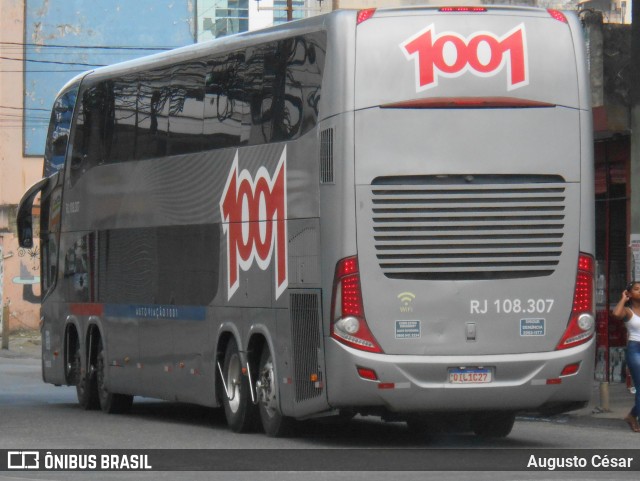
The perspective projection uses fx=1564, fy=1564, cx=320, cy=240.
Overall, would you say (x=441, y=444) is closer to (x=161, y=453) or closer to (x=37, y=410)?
(x=161, y=453)

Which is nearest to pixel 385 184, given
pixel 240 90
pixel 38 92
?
pixel 240 90

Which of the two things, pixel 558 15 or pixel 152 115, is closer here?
pixel 558 15

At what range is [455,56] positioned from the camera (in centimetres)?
1454

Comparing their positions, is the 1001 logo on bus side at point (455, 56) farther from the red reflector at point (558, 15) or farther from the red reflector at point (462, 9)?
the red reflector at point (558, 15)

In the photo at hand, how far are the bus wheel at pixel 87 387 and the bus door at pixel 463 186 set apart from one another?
875 cm

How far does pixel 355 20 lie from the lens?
1457 centimetres

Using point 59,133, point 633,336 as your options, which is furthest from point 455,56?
point 59,133

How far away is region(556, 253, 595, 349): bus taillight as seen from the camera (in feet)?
48.4

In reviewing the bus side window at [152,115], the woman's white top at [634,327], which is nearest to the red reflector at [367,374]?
the woman's white top at [634,327]

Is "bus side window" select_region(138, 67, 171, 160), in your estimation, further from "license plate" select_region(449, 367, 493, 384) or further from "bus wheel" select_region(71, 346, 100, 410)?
"license plate" select_region(449, 367, 493, 384)

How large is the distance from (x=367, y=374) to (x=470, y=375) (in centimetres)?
96

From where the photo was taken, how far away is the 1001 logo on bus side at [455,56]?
14.5 meters

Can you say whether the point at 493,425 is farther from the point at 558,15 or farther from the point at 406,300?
the point at 558,15

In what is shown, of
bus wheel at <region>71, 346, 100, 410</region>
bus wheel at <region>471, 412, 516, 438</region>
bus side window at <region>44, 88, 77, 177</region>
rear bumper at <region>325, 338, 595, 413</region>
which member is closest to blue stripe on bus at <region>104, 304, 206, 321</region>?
bus wheel at <region>71, 346, 100, 410</region>
